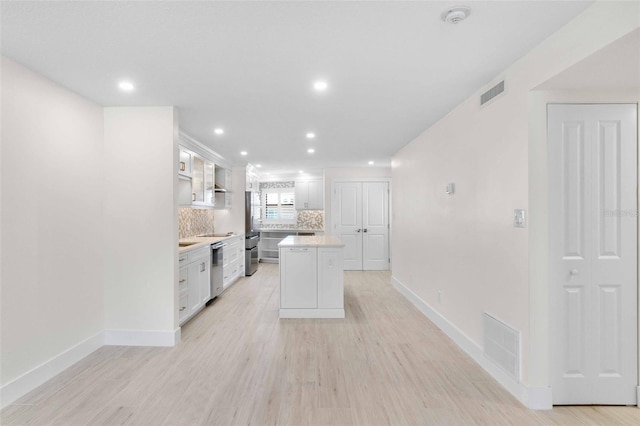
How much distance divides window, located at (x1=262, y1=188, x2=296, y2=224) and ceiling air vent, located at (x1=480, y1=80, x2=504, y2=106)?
6.28 m

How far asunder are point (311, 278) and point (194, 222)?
2739 mm

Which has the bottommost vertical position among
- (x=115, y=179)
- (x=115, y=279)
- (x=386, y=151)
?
(x=115, y=279)

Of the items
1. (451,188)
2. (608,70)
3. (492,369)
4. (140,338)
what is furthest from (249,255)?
(608,70)

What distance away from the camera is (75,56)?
2143mm

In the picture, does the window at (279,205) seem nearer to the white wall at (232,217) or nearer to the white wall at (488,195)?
the white wall at (232,217)

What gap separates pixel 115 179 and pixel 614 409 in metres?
4.73

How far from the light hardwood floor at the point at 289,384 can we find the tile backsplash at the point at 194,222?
192 cm

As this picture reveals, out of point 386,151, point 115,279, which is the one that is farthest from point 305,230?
point 115,279

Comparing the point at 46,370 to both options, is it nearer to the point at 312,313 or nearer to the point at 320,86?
the point at 312,313

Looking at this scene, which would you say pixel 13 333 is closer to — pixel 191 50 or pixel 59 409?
pixel 59 409

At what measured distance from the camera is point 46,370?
8.11 ft

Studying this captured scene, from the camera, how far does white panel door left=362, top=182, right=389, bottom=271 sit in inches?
285

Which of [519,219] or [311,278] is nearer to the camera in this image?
[519,219]

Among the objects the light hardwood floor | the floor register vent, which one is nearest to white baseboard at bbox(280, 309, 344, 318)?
the light hardwood floor
